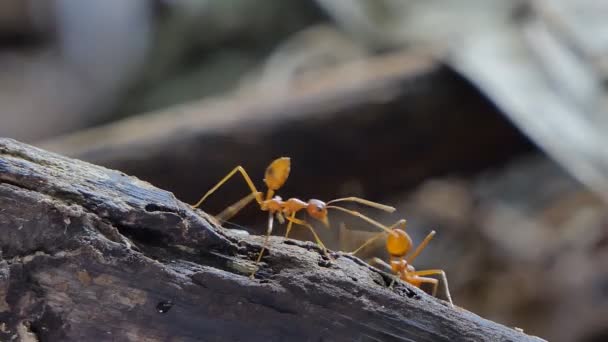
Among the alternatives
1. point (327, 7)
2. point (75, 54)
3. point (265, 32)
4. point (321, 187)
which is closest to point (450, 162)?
point (321, 187)

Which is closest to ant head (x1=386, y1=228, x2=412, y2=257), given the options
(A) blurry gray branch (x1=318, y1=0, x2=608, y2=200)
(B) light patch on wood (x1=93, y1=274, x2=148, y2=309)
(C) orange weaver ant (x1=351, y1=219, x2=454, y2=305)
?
(C) orange weaver ant (x1=351, y1=219, x2=454, y2=305)

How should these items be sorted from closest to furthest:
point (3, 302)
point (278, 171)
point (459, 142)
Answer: point (3, 302) → point (278, 171) → point (459, 142)

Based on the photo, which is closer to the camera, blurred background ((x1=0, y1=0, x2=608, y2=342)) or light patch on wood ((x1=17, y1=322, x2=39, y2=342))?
light patch on wood ((x1=17, y1=322, x2=39, y2=342))

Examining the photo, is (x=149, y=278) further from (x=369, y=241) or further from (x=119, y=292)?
(x=369, y=241)

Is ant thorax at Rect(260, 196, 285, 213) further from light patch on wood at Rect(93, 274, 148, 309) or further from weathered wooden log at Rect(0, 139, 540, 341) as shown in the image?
light patch on wood at Rect(93, 274, 148, 309)

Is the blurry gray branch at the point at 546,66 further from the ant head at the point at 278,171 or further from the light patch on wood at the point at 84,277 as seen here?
the light patch on wood at the point at 84,277

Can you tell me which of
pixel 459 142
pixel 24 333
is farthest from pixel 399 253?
pixel 459 142

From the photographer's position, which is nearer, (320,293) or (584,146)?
(320,293)

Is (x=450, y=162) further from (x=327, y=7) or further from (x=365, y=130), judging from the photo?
(x=327, y=7)
